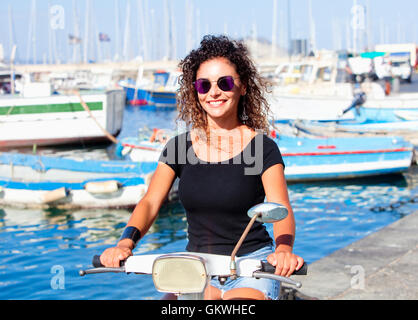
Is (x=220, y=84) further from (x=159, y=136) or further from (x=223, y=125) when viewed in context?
(x=159, y=136)

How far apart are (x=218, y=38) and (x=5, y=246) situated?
28.7ft

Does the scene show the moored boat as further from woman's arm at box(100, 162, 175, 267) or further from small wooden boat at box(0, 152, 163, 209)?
woman's arm at box(100, 162, 175, 267)

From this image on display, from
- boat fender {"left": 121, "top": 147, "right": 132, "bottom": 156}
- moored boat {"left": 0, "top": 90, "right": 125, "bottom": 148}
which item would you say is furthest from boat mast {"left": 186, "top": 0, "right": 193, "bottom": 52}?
boat fender {"left": 121, "top": 147, "right": 132, "bottom": 156}

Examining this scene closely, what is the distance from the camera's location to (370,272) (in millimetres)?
5770

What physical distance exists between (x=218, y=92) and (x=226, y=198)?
57 centimetres

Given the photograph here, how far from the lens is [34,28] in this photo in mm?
65500

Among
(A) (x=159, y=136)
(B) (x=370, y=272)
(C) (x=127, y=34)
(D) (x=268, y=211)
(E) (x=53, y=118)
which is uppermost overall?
(C) (x=127, y=34)

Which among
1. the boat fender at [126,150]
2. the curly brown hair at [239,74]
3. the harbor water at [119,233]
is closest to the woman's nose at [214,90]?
the curly brown hair at [239,74]

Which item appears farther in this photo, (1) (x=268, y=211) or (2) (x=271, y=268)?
(2) (x=271, y=268)

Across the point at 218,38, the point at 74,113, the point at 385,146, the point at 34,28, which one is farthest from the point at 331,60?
the point at 34,28

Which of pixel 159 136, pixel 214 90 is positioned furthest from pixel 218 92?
pixel 159 136

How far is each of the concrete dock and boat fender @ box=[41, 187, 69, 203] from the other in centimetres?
780

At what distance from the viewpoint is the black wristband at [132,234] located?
2848 millimetres
